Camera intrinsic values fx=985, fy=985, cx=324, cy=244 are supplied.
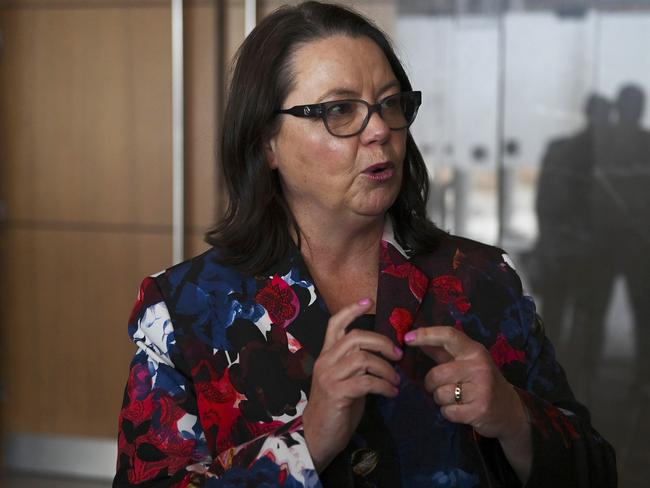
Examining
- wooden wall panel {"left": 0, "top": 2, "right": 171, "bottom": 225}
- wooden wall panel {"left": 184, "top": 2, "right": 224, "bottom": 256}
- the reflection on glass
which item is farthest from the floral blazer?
wooden wall panel {"left": 0, "top": 2, "right": 171, "bottom": 225}

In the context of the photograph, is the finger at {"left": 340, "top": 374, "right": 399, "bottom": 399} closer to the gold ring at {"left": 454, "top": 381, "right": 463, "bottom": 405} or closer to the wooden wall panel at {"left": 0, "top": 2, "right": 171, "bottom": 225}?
the gold ring at {"left": 454, "top": 381, "right": 463, "bottom": 405}

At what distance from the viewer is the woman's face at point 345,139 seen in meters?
1.78

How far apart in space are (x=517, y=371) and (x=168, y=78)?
10.6ft

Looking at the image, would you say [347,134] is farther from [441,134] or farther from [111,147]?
[111,147]

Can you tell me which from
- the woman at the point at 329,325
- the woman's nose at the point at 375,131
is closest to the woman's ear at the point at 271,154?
the woman at the point at 329,325

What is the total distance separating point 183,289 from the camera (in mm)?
1839

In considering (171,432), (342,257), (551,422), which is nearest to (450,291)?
(342,257)

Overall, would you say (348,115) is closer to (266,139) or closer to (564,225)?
(266,139)

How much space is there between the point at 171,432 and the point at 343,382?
0.37 m

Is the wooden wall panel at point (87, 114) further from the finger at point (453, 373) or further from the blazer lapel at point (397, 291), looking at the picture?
the finger at point (453, 373)

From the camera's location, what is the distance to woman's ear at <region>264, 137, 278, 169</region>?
1.94 metres

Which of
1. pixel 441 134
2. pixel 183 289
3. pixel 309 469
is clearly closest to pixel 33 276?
pixel 441 134

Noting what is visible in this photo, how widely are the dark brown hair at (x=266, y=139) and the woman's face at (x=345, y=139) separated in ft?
0.11

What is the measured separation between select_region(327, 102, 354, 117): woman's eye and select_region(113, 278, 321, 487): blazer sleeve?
1.52ft
